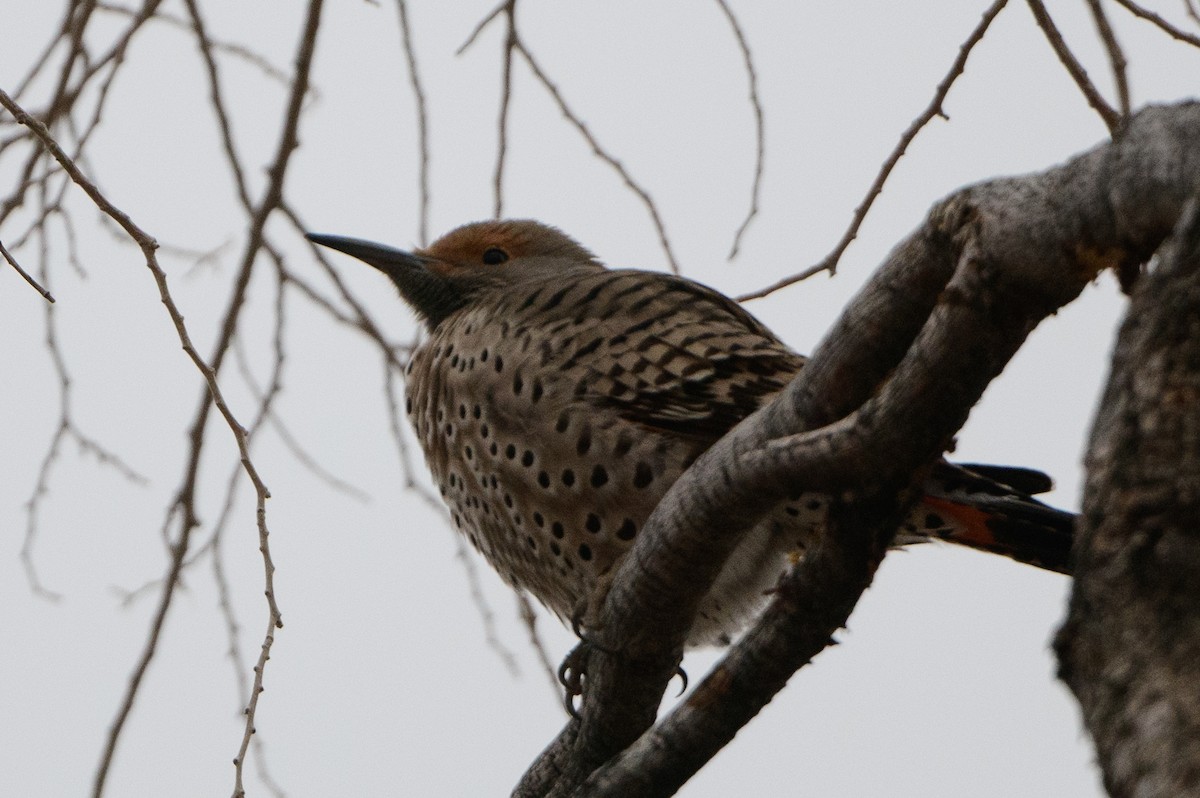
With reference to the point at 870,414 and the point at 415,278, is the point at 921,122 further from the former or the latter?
the point at 415,278

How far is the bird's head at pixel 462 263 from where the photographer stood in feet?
19.2

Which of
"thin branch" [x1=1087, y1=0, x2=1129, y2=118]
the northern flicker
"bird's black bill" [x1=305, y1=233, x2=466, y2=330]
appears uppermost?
"bird's black bill" [x1=305, y1=233, x2=466, y2=330]

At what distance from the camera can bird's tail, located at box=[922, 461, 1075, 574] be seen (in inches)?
144

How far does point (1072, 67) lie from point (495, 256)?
3.36m

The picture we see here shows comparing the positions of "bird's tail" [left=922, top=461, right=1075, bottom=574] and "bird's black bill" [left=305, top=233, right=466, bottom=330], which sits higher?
"bird's black bill" [left=305, top=233, right=466, bottom=330]

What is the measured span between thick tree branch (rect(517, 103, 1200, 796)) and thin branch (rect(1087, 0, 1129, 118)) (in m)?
0.60

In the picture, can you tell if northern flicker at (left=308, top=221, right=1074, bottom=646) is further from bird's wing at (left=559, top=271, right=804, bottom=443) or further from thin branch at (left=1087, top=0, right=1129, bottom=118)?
thin branch at (left=1087, top=0, right=1129, bottom=118)

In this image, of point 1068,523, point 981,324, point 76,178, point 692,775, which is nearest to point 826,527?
point 981,324

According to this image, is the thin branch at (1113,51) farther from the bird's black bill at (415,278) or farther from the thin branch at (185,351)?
the bird's black bill at (415,278)

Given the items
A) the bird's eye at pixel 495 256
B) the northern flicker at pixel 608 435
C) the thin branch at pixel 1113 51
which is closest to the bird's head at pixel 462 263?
Answer: the bird's eye at pixel 495 256

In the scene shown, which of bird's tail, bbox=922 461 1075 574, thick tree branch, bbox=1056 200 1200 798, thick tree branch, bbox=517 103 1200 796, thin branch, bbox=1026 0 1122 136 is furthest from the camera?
bird's tail, bbox=922 461 1075 574

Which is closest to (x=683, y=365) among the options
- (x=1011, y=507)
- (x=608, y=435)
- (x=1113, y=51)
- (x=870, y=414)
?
(x=608, y=435)

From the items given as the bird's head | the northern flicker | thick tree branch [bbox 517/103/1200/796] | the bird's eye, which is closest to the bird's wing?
the northern flicker

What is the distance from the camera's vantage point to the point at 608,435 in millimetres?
4250
